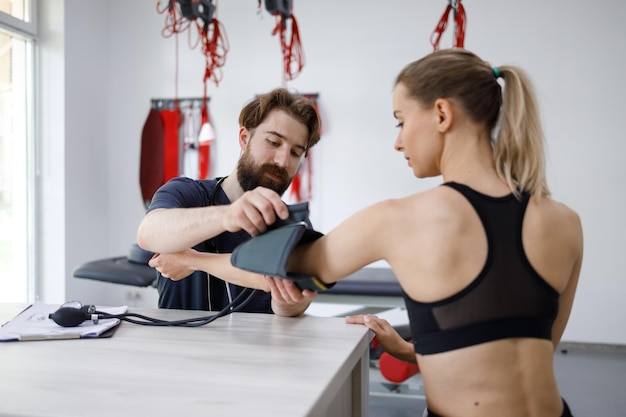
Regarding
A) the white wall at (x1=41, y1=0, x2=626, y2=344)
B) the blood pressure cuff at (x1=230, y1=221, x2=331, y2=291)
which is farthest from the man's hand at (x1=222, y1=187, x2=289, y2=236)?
the white wall at (x1=41, y1=0, x2=626, y2=344)

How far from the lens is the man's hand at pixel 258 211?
1.05 m

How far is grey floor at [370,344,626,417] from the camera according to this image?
8.79 ft

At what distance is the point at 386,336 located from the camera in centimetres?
125

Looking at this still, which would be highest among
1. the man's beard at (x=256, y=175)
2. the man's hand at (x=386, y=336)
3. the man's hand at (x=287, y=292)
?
the man's beard at (x=256, y=175)

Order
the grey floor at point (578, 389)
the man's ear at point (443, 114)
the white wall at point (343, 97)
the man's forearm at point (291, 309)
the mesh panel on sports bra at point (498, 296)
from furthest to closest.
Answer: the white wall at point (343, 97) → the grey floor at point (578, 389) → the man's forearm at point (291, 309) → the man's ear at point (443, 114) → the mesh panel on sports bra at point (498, 296)

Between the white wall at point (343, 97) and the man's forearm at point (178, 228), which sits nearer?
the man's forearm at point (178, 228)

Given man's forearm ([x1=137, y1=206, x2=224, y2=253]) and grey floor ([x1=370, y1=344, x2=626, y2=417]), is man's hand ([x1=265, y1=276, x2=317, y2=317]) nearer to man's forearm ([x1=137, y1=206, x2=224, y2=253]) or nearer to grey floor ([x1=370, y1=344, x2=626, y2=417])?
man's forearm ([x1=137, y1=206, x2=224, y2=253])

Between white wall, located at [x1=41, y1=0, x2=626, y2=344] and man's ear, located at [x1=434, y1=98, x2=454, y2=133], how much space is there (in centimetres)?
299

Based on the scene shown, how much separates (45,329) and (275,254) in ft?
1.69

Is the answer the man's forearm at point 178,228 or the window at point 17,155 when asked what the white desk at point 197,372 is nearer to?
the man's forearm at point 178,228

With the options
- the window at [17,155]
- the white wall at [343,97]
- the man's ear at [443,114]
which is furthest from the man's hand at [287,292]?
the window at [17,155]

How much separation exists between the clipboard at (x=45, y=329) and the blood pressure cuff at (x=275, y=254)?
1.04 ft

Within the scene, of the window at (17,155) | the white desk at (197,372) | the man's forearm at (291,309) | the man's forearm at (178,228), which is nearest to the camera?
the white desk at (197,372)

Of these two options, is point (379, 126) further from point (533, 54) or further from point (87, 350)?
point (87, 350)
